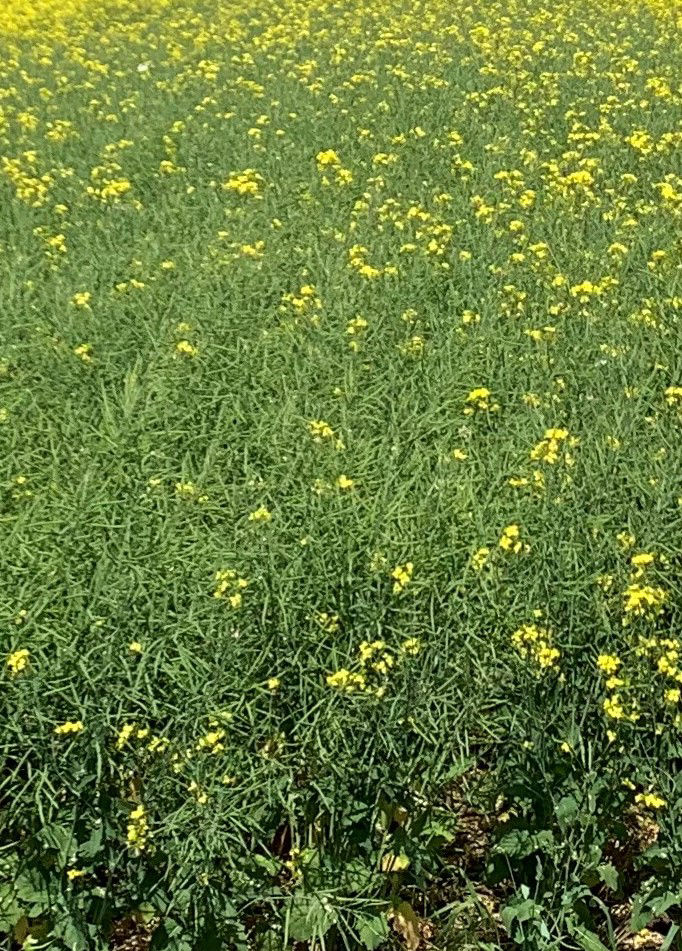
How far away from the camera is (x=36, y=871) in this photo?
2.61 m

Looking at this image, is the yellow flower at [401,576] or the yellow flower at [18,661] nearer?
the yellow flower at [18,661]

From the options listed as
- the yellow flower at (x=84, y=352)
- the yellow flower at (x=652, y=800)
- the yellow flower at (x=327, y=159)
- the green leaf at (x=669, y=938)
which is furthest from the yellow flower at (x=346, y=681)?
the yellow flower at (x=327, y=159)

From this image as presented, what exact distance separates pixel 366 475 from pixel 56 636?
3.65 feet

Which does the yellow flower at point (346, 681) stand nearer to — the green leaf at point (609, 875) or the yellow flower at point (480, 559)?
the yellow flower at point (480, 559)

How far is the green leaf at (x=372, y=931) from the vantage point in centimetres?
268

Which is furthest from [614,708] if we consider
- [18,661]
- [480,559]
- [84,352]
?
[84,352]

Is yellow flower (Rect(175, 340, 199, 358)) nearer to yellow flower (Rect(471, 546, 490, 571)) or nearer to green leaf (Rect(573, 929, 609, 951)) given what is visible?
yellow flower (Rect(471, 546, 490, 571))

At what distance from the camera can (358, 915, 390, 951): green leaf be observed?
2680 millimetres

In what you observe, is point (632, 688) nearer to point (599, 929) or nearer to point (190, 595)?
point (599, 929)

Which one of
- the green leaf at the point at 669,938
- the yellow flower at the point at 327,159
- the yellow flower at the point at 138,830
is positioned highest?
the yellow flower at the point at 327,159

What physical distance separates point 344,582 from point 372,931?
2.75ft

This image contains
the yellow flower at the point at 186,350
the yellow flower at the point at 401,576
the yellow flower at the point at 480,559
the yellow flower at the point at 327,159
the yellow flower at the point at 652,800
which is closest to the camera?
the yellow flower at the point at 652,800

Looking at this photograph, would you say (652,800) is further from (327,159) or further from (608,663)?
(327,159)

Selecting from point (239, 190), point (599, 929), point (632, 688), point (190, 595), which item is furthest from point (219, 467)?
point (239, 190)
